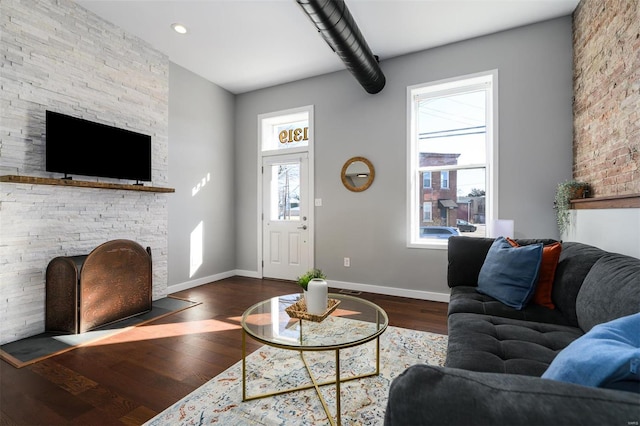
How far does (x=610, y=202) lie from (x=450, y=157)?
5.78ft

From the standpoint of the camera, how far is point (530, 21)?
3.20 m

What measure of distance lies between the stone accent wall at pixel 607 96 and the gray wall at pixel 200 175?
4.63 metres

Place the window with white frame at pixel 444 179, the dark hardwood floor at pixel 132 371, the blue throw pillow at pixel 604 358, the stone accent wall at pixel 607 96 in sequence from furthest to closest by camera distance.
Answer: the window with white frame at pixel 444 179
the stone accent wall at pixel 607 96
the dark hardwood floor at pixel 132 371
the blue throw pillow at pixel 604 358

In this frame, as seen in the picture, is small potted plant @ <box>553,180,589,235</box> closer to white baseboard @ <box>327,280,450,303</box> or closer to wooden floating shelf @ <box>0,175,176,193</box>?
white baseboard @ <box>327,280,450,303</box>

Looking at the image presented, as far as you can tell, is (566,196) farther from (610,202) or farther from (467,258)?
(467,258)

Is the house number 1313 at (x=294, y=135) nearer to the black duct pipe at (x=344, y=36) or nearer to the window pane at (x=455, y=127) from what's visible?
the black duct pipe at (x=344, y=36)

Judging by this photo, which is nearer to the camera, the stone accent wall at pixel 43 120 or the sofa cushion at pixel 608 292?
the sofa cushion at pixel 608 292

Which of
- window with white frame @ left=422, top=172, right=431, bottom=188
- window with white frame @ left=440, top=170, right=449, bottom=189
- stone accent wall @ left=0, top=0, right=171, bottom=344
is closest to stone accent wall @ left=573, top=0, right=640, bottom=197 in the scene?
window with white frame @ left=440, top=170, right=449, bottom=189

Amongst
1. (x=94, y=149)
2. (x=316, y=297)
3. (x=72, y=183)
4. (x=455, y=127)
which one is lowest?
(x=316, y=297)

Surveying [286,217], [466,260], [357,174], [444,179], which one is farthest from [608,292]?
[286,217]

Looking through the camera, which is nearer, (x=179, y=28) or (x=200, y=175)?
(x=179, y=28)

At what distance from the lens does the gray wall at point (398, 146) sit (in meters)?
3.19

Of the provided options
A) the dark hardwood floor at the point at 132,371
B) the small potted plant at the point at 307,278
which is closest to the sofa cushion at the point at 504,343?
the small potted plant at the point at 307,278

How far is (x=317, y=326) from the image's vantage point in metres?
1.80
